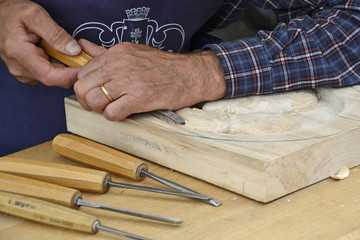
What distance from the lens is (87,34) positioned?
1.35 metres

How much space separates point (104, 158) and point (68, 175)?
9 centimetres

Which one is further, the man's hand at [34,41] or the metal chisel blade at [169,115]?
the man's hand at [34,41]

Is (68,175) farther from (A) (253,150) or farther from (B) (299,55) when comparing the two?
(B) (299,55)

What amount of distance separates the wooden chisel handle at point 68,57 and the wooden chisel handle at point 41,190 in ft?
1.28

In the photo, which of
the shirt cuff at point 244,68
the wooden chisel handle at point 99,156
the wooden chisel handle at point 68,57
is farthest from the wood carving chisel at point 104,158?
the shirt cuff at point 244,68

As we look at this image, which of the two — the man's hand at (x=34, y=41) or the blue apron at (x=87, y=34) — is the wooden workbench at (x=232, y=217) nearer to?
the man's hand at (x=34, y=41)

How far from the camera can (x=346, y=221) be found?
0.81 meters

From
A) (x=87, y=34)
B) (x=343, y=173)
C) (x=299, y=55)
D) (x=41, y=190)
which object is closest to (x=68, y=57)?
(x=87, y=34)

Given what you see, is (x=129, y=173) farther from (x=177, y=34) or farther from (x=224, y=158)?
(x=177, y=34)

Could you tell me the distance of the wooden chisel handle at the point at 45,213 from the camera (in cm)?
78

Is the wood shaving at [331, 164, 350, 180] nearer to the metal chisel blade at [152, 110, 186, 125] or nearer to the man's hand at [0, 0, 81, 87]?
the metal chisel blade at [152, 110, 186, 125]

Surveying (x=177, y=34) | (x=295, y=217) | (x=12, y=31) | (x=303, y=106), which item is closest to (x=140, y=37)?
(x=177, y=34)

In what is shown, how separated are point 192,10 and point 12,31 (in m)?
0.50

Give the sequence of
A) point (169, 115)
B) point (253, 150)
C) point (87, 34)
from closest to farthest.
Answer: point (253, 150) → point (169, 115) → point (87, 34)
